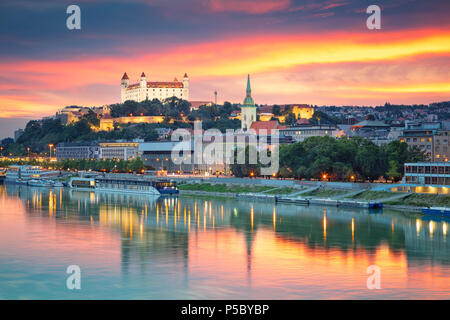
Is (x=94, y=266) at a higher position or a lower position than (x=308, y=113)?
lower

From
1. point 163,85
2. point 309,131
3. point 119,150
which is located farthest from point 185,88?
point 309,131

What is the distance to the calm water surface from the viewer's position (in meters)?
22.8

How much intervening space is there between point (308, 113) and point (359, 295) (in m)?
140

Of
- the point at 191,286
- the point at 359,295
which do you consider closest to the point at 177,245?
the point at 191,286

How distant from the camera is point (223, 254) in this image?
29.5 m

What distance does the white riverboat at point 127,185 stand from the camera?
67.7 meters

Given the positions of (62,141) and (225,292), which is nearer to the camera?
(225,292)

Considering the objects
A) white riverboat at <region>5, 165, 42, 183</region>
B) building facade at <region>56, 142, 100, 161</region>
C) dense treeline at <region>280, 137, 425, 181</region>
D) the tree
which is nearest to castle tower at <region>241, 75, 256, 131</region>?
building facade at <region>56, 142, 100, 161</region>

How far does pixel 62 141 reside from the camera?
155000 millimetres

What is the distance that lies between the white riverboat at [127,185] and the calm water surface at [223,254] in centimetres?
1919

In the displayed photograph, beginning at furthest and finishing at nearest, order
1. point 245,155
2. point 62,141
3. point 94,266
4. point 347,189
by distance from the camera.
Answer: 1. point 62,141
2. point 245,155
3. point 347,189
4. point 94,266

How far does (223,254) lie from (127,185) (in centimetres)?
4575

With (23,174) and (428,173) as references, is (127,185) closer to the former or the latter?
(23,174)

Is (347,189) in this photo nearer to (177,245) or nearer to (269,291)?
(177,245)
